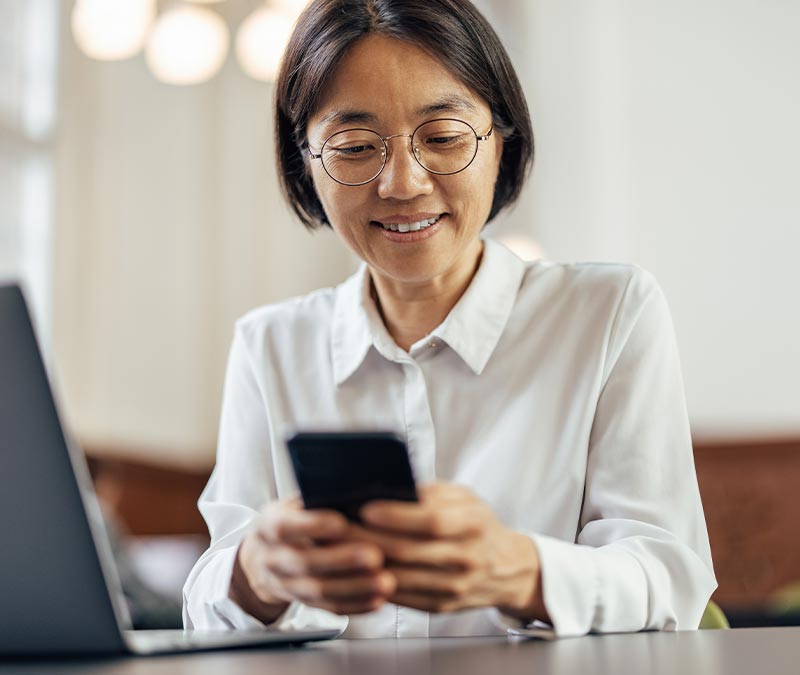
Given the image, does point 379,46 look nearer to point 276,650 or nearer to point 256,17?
point 276,650

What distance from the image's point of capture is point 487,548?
0.95 m

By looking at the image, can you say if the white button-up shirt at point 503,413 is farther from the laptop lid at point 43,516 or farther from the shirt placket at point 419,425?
A: the laptop lid at point 43,516

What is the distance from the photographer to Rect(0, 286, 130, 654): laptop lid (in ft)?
2.58

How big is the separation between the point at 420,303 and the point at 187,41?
7.58 feet

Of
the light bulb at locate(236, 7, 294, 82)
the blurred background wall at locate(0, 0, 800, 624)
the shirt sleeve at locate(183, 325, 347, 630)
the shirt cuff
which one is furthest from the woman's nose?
the blurred background wall at locate(0, 0, 800, 624)

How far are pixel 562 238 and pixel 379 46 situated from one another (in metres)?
4.42

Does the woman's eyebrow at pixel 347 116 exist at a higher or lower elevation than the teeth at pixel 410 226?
higher

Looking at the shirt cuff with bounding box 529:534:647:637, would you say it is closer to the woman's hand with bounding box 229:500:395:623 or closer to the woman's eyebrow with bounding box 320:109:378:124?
the woman's hand with bounding box 229:500:395:623

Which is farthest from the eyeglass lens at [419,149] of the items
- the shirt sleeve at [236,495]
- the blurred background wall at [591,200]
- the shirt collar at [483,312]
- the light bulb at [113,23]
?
the blurred background wall at [591,200]

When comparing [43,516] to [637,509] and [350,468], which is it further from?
[637,509]

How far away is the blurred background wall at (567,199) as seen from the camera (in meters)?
5.23

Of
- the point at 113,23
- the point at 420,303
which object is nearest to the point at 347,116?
the point at 420,303

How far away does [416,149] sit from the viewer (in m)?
1.47

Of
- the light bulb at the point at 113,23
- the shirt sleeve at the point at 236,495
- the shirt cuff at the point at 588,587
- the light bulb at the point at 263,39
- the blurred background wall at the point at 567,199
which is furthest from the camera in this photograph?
the blurred background wall at the point at 567,199
